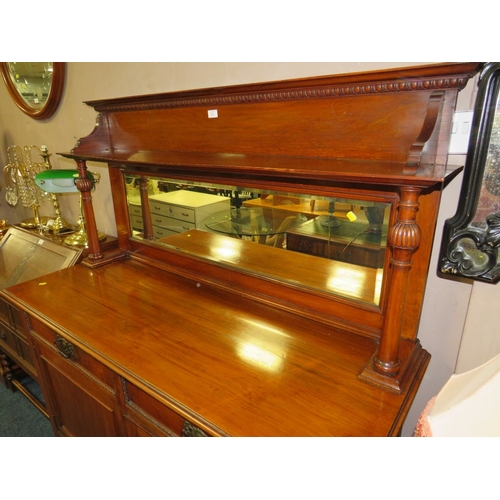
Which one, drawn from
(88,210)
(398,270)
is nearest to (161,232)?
(88,210)

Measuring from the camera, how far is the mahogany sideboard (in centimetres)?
77

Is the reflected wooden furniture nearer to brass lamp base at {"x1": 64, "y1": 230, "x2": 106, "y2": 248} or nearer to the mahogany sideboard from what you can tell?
the mahogany sideboard

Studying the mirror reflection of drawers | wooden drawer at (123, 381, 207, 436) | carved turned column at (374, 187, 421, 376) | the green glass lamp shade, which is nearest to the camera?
carved turned column at (374, 187, 421, 376)

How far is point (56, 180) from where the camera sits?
5.63 feet

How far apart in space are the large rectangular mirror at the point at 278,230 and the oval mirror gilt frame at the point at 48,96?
2.72 ft

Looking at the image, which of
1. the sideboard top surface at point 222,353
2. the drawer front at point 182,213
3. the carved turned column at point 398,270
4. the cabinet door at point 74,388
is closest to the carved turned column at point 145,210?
the drawer front at point 182,213

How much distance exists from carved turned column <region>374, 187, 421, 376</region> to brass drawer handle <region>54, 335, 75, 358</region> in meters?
0.96

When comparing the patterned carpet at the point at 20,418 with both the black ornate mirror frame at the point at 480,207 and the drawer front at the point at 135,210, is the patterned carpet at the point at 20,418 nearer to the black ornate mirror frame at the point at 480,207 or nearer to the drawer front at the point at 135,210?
the drawer front at the point at 135,210

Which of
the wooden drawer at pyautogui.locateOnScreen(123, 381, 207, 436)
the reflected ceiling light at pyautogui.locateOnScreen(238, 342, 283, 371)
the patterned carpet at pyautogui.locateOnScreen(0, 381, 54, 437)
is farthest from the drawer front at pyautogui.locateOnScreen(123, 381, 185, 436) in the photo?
the patterned carpet at pyautogui.locateOnScreen(0, 381, 54, 437)

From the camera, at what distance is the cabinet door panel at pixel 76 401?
111 centimetres
